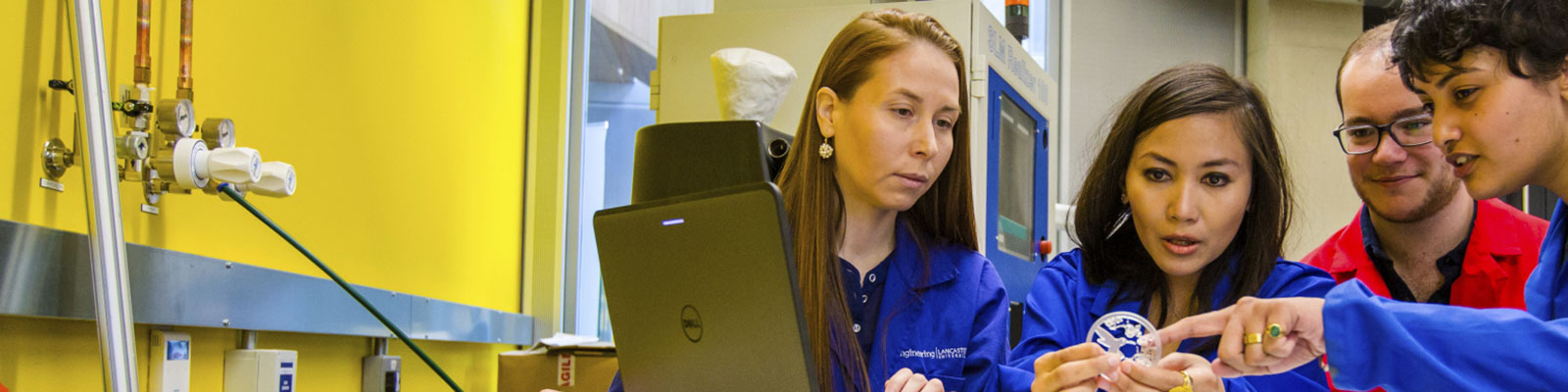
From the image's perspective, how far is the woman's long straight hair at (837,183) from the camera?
1.72 meters

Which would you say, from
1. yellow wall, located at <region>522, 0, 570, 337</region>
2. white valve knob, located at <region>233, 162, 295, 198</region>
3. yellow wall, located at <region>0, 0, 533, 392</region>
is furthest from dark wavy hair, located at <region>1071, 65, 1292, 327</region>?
yellow wall, located at <region>522, 0, 570, 337</region>

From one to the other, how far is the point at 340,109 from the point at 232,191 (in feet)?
2.43

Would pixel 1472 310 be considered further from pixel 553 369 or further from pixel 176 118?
pixel 553 369

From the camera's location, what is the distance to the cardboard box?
3109mm

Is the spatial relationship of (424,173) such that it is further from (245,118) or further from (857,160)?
(857,160)

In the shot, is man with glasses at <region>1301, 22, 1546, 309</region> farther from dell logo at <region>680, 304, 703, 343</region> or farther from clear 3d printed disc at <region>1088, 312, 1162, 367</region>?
dell logo at <region>680, 304, 703, 343</region>

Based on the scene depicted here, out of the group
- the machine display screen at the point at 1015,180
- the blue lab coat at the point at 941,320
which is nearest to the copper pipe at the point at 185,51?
the blue lab coat at the point at 941,320

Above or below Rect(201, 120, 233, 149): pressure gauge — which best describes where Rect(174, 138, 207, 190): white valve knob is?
below

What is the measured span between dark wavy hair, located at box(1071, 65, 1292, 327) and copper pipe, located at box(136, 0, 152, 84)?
1369 mm

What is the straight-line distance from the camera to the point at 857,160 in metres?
1.76

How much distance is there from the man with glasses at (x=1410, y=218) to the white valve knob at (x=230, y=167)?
162 centimetres

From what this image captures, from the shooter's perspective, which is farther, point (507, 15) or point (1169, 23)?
point (1169, 23)

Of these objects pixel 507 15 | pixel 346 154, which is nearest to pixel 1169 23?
pixel 507 15

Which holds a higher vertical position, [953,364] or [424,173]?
[424,173]
